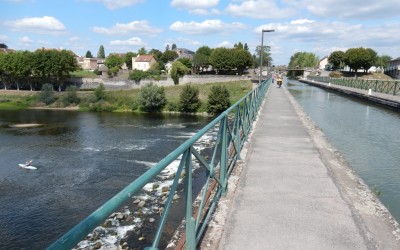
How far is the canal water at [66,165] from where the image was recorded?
47.5 feet

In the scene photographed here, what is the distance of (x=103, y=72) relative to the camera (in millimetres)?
105250

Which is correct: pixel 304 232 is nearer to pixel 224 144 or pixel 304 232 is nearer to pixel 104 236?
pixel 224 144

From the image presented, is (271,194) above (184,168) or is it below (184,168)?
below

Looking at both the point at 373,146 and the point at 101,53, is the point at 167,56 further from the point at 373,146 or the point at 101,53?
the point at 373,146

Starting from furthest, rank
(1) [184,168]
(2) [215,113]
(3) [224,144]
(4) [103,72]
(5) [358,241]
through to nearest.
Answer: (4) [103,72], (2) [215,113], (3) [224,144], (5) [358,241], (1) [184,168]

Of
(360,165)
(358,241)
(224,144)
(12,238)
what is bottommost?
(12,238)

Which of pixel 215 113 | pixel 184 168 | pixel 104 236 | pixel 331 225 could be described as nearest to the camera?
pixel 184 168

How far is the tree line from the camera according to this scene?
7538 cm

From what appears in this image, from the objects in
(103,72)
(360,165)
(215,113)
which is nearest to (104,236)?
(360,165)

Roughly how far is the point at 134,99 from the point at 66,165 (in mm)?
36724

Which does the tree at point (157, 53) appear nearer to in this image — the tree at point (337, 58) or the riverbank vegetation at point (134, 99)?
the tree at point (337, 58)

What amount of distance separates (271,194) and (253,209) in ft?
2.25

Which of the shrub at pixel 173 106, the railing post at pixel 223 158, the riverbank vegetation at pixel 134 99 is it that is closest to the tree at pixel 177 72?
the riverbank vegetation at pixel 134 99

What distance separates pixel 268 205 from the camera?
461 centimetres
